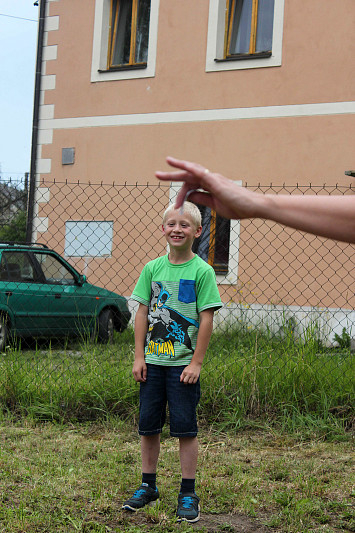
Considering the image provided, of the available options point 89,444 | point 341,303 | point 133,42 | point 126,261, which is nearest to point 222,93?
point 133,42

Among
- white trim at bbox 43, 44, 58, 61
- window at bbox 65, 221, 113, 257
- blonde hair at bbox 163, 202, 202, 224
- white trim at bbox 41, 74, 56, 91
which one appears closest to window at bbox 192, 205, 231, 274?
window at bbox 65, 221, 113, 257

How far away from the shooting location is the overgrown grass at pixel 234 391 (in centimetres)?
460

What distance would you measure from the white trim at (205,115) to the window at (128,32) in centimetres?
104

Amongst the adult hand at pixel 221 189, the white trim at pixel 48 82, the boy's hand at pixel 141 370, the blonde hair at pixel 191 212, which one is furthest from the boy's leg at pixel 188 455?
the white trim at pixel 48 82

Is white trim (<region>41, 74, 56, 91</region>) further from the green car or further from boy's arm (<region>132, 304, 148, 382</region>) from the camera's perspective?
boy's arm (<region>132, 304, 148, 382</region>)

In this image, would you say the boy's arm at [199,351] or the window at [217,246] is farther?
the window at [217,246]

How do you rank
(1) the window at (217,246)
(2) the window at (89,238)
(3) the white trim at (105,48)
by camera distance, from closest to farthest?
(2) the window at (89,238), (1) the window at (217,246), (3) the white trim at (105,48)

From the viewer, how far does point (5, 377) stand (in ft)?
16.0

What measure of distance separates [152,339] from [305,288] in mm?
6775

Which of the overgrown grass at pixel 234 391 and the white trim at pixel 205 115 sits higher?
the white trim at pixel 205 115

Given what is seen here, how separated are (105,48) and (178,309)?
9322mm

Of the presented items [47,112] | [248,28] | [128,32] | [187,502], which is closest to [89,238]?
[47,112]

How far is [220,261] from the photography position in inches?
407

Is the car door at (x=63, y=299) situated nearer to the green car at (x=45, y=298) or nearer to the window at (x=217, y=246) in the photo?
the green car at (x=45, y=298)
